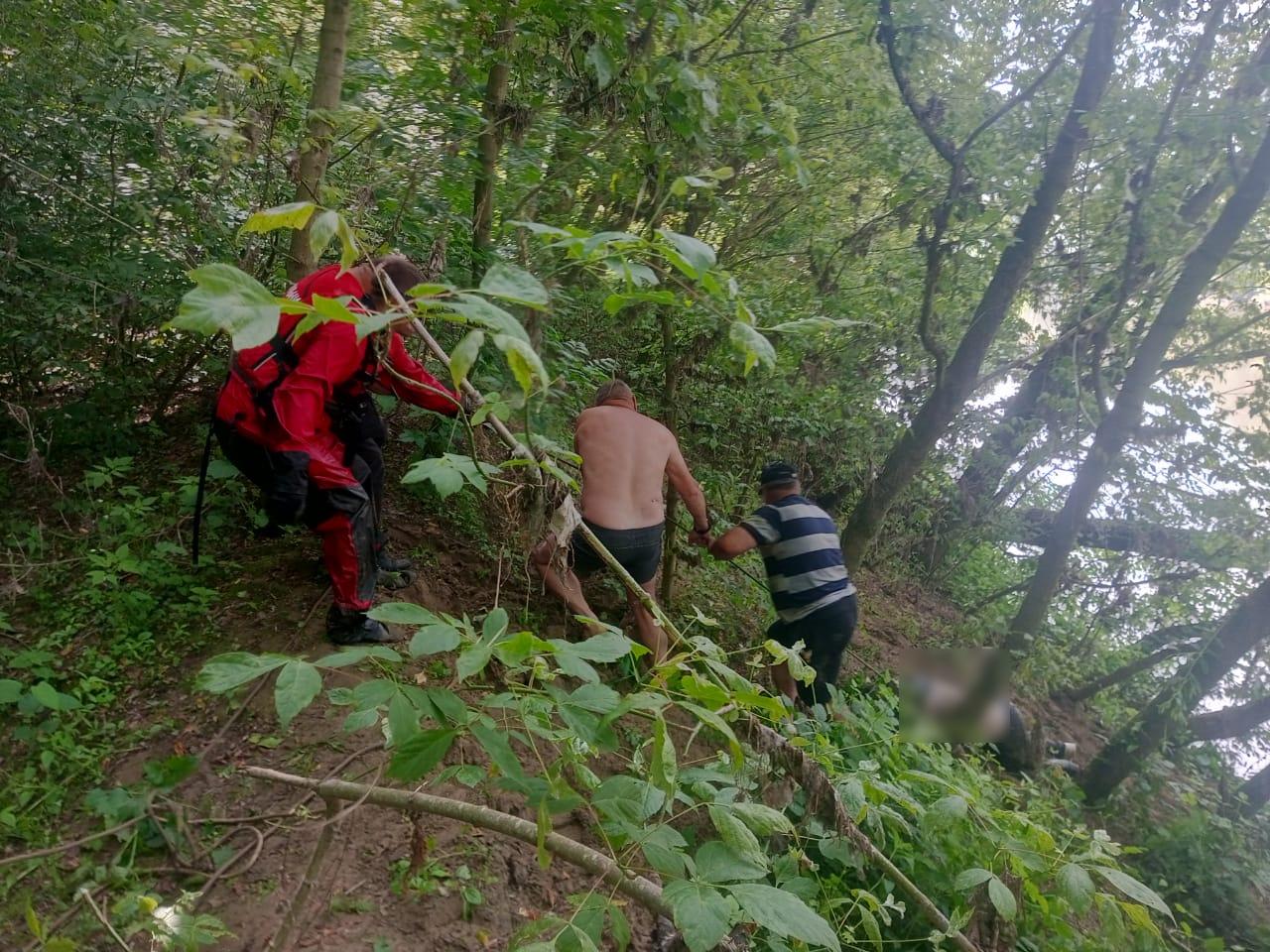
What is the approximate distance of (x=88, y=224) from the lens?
4.07 metres

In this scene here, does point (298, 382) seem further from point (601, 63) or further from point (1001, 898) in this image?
point (1001, 898)

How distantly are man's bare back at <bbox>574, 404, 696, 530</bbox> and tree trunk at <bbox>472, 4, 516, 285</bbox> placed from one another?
41.9 inches

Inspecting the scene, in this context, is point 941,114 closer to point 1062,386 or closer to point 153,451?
point 1062,386

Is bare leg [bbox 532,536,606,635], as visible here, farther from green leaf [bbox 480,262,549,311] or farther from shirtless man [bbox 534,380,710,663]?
green leaf [bbox 480,262,549,311]

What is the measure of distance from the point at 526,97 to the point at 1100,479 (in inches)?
185

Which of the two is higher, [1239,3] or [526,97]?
[1239,3]

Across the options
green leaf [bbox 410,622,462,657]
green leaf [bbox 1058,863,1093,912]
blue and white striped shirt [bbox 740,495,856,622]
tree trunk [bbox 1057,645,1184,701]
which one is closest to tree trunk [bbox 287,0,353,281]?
green leaf [bbox 410,622,462,657]

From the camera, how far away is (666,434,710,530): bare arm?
3.94m

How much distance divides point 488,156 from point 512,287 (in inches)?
136

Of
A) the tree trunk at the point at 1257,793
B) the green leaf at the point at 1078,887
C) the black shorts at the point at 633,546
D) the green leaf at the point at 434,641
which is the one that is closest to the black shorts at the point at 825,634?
the black shorts at the point at 633,546

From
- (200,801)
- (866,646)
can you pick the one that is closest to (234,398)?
(200,801)

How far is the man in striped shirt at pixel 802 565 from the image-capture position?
4184mm

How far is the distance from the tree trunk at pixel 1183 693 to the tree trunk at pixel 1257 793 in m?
1.07

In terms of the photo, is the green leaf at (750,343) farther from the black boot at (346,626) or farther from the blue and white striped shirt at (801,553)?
the blue and white striped shirt at (801,553)
